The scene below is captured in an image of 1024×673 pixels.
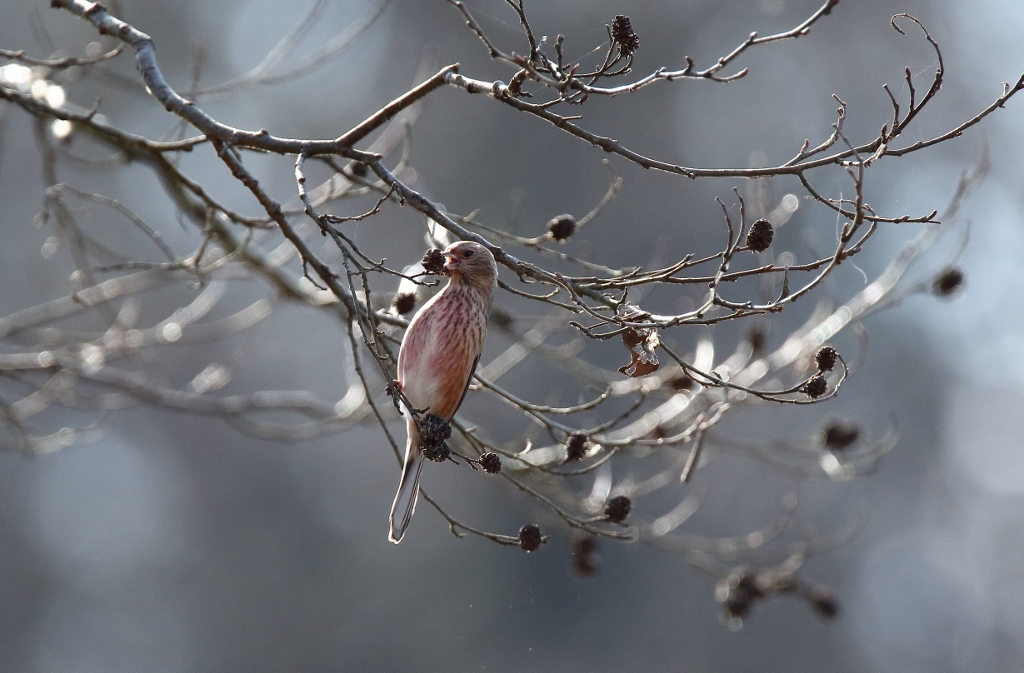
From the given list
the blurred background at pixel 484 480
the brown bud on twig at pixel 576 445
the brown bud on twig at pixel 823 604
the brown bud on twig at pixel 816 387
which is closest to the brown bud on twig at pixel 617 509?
the brown bud on twig at pixel 576 445

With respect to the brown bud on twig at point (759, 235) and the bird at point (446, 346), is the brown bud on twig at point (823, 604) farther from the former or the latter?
the brown bud on twig at point (759, 235)

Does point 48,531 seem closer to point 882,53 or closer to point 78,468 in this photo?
point 78,468

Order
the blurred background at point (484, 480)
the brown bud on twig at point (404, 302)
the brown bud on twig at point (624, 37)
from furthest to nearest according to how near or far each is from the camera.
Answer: the blurred background at point (484, 480), the brown bud on twig at point (404, 302), the brown bud on twig at point (624, 37)

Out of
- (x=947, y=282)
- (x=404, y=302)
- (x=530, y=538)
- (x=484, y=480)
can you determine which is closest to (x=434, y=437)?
(x=530, y=538)

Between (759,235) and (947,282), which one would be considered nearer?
(759,235)

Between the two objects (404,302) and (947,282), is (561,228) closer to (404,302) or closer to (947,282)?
(404,302)
